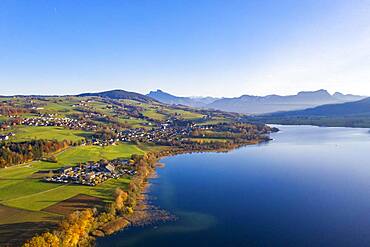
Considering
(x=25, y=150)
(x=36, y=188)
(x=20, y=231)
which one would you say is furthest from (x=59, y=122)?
(x=20, y=231)

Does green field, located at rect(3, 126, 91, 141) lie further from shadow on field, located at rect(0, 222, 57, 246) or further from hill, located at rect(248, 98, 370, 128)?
hill, located at rect(248, 98, 370, 128)

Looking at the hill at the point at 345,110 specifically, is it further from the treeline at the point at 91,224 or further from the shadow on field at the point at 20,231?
the shadow on field at the point at 20,231

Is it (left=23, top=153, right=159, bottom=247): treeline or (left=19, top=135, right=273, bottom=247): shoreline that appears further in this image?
(left=19, top=135, right=273, bottom=247): shoreline

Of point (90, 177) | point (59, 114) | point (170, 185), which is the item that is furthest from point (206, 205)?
point (59, 114)

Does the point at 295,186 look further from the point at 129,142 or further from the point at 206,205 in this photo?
the point at 129,142

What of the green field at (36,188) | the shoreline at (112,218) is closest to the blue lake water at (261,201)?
the shoreline at (112,218)

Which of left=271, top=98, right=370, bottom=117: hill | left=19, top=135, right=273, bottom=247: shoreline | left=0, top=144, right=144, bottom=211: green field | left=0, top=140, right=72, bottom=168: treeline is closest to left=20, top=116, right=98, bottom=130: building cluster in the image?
left=0, top=140, right=72, bottom=168: treeline

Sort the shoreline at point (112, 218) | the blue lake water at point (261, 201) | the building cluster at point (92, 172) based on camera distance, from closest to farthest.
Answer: the shoreline at point (112, 218)
the blue lake water at point (261, 201)
the building cluster at point (92, 172)
